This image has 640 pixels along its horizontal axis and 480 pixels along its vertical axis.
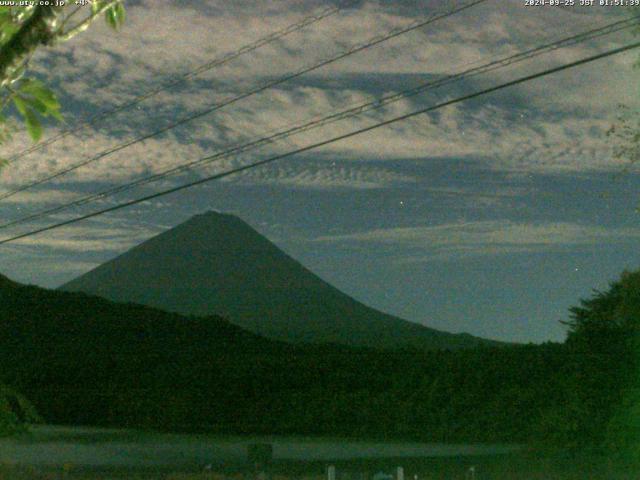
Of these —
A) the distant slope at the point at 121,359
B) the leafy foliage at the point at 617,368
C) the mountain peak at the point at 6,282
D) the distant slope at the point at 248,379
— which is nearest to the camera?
the leafy foliage at the point at 617,368

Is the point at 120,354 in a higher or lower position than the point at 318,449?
higher

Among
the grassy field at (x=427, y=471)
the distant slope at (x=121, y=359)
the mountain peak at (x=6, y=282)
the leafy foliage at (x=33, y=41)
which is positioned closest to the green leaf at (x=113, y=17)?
the leafy foliage at (x=33, y=41)

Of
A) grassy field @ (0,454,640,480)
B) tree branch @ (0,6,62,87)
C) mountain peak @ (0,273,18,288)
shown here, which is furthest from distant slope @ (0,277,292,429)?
tree branch @ (0,6,62,87)

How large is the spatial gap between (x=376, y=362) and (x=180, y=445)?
280 inches

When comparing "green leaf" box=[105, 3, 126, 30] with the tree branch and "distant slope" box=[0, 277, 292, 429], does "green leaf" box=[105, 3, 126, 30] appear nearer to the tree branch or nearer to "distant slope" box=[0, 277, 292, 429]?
the tree branch

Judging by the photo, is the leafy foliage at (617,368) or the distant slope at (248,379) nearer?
the leafy foliage at (617,368)

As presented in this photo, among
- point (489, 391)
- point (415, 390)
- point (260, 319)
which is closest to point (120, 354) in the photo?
point (415, 390)

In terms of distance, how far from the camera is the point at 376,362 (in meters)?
30.2

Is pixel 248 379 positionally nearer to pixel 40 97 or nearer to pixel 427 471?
pixel 427 471

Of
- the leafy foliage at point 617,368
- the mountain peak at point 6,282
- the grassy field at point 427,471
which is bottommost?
the grassy field at point 427,471

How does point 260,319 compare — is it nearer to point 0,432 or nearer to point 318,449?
point 318,449

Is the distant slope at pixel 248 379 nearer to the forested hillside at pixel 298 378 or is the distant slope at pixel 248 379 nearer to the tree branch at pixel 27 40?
the forested hillside at pixel 298 378

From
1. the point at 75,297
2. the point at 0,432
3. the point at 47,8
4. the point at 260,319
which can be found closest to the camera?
the point at 47,8

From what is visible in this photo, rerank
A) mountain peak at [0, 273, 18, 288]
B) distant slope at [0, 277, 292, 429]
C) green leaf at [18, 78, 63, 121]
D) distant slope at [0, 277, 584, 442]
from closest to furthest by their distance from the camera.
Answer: green leaf at [18, 78, 63, 121], distant slope at [0, 277, 584, 442], distant slope at [0, 277, 292, 429], mountain peak at [0, 273, 18, 288]
